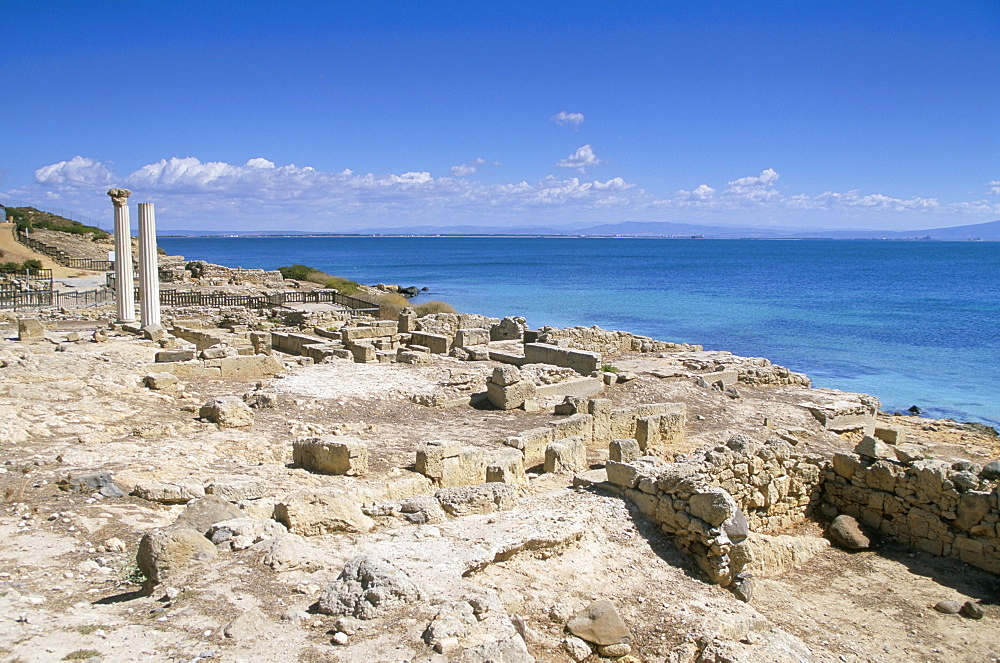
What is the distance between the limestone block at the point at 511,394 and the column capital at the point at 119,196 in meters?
12.6

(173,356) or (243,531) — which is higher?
(243,531)

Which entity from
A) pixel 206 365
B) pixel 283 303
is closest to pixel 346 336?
pixel 206 365

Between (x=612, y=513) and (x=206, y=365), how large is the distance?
10.8 metres

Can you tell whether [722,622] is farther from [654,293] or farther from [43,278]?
[654,293]

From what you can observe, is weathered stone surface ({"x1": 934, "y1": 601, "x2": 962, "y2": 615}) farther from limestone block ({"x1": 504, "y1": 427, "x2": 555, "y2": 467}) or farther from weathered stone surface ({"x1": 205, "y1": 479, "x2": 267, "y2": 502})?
weathered stone surface ({"x1": 205, "y1": 479, "x2": 267, "y2": 502})

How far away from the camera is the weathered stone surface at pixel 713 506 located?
664 centimetres

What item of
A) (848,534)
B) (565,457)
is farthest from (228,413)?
(848,534)

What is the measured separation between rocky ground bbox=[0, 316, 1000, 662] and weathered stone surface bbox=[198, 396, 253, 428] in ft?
0.53

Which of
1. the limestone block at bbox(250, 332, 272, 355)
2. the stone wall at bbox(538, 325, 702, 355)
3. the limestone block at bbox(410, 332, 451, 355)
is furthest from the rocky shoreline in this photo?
the stone wall at bbox(538, 325, 702, 355)

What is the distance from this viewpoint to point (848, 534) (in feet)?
27.7

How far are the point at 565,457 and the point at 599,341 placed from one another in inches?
492

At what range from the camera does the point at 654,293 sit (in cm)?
A: 6738

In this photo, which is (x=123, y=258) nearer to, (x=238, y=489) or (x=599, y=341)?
(x=599, y=341)

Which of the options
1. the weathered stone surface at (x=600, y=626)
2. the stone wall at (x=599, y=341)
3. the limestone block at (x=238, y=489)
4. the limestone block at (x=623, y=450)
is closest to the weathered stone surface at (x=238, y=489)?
the limestone block at (x=238, y=489)
